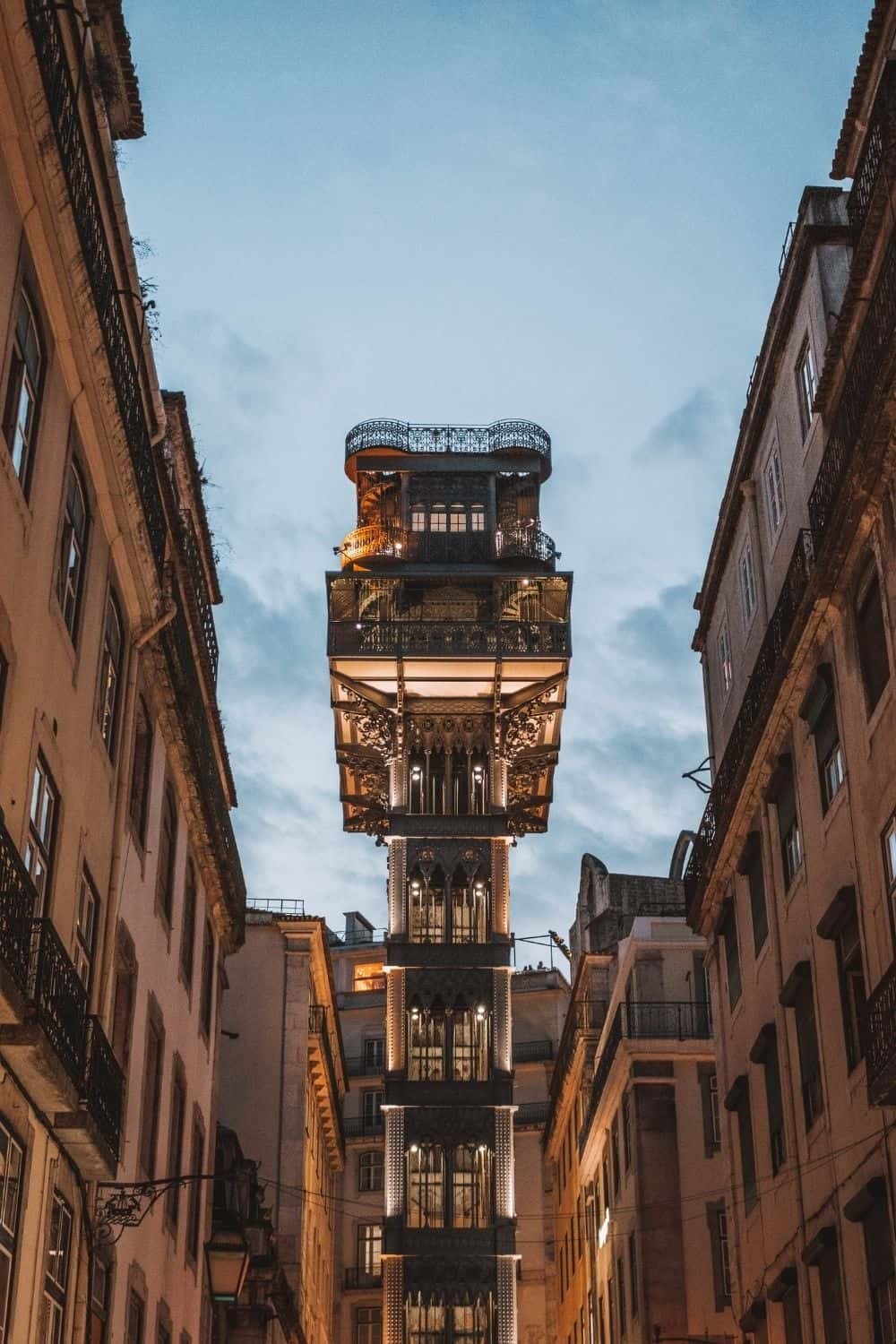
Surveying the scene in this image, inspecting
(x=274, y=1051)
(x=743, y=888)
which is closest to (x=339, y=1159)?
(x=274, y=1051)

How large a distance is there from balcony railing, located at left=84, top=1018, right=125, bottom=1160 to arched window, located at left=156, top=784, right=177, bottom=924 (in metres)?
7.10

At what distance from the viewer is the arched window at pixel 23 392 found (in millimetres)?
15070

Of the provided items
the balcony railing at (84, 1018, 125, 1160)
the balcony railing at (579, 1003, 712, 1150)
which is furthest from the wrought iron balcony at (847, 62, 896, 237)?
the balcony railing at (579, 1003, 712, 1150)

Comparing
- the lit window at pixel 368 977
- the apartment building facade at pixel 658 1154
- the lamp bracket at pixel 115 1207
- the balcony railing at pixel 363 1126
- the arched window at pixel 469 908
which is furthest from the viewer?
the lit window at pixel 368 977

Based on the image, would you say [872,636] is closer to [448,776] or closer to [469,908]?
[469,908]

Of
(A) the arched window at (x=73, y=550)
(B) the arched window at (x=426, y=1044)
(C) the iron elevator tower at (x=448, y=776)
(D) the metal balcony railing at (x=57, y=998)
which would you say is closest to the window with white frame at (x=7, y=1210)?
(D) the metal balcony railing at (x=57, y=998)

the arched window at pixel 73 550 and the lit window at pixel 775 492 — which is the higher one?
the lit window at pixel 775 492

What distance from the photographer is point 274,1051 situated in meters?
45.0

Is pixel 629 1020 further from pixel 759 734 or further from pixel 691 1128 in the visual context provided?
pixel 759 734

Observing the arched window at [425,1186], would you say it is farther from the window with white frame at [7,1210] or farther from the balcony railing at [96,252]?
the window with white frame at [7,1210]

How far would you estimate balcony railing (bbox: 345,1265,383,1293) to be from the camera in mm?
66875

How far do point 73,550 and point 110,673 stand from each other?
273 centimetres

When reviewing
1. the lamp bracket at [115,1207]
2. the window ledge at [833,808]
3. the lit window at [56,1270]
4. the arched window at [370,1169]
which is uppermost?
the arched window at [370,1169]

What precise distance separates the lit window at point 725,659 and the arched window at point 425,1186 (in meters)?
26.3
